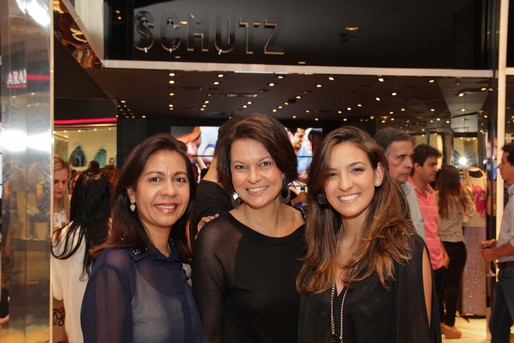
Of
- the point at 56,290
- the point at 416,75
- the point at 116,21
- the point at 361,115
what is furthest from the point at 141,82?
the point at 56,290

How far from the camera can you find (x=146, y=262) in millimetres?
2016

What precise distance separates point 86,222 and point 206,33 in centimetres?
340

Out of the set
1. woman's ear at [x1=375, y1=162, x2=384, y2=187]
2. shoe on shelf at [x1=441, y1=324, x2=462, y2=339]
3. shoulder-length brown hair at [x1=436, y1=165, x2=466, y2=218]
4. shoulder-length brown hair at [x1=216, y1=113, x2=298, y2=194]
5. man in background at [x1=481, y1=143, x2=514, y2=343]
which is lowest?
shoe on shelf at [x1=441, y1=324, x2=462, y2=339]

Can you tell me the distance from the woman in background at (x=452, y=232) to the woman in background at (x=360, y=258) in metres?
4.30

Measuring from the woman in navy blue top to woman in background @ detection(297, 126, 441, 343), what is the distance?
46cm

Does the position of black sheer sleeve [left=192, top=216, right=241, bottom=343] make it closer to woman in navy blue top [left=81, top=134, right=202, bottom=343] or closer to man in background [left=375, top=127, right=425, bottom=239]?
woman in navy blue top [left=81, top=134, right=202, bottom=343]

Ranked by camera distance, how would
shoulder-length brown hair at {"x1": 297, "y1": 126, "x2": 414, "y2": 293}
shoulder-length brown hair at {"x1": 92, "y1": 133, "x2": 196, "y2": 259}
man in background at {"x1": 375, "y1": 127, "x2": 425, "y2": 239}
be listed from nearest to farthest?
shoulder-length brown hair at {"x1": 297, "y1": 126, "x2": 414, "y2": 293}, shoulder-length brown hair at {"x1": 92, "y1": 133, "x2": 196, "y2": 259}, man in background at {"x1": 375, "y1": 127, "x2": 425, "y2": 239}

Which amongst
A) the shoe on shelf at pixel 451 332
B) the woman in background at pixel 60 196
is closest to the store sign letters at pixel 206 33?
the woman in background at pixel 60 196

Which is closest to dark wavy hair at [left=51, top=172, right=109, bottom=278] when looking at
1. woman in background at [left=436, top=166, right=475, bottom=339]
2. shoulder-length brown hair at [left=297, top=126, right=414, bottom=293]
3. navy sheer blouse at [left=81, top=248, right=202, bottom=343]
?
navy sheer blouse at [left=81, top=248, right=202, bottom=343]

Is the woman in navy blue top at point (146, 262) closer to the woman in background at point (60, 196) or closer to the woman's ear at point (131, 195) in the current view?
the woman's ear at point (131, 195)

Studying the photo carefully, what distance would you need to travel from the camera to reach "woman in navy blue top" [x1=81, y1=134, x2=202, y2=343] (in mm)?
1826

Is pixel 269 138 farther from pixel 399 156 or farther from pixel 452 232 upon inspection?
pixel 452 232

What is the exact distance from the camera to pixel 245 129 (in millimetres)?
2234

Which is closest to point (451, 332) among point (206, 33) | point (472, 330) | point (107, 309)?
point (472, 330)
